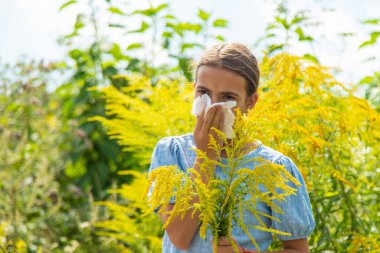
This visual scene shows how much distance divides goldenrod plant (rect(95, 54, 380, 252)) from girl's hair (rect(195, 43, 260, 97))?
0.37m

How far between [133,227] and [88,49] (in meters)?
2.23

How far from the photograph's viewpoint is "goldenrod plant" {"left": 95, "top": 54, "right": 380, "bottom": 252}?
3.02 metres

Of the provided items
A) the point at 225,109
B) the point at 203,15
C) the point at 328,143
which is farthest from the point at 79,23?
the point at 225,109

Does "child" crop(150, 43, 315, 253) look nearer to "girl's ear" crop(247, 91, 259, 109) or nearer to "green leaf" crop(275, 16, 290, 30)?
"girl's ear" crop(247, 91, 259, 109)

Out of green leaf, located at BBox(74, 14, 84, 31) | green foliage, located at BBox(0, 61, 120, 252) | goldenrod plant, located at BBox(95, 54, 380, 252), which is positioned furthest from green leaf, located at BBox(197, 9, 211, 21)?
goldenrod plant, located at BBox(95, 54, 380, 252)

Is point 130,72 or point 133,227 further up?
point 130,72

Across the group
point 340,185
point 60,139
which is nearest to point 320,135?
point 340,185

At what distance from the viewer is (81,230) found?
5.27 metres

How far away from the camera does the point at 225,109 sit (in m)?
2.17

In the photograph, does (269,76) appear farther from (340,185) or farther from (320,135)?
(340,185)

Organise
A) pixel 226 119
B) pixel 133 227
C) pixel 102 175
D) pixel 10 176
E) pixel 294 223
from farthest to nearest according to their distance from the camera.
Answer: pixel 102 175 < pixel 10 176 < pixel 133 227 < pixel 294 223 < pixel 226 119

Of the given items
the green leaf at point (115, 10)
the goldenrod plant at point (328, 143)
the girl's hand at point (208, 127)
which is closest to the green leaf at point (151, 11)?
the green leaf at point (115, 10)

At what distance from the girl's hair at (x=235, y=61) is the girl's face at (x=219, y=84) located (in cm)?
2

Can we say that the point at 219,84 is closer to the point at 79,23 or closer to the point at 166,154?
the point at 166,154
